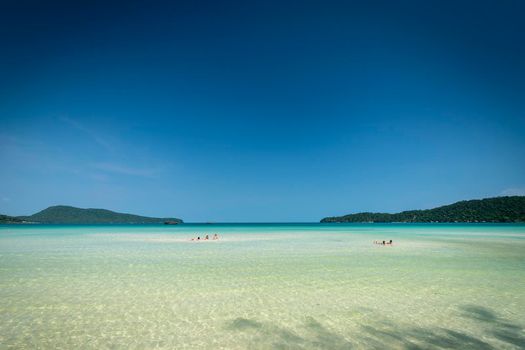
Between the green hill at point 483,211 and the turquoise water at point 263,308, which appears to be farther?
the green hill at point 483,211

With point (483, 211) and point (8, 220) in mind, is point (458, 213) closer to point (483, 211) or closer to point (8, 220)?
point (483, 211)

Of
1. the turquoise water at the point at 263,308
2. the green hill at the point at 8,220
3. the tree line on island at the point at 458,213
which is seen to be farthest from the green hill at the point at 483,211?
the green hill at the point at 8,220

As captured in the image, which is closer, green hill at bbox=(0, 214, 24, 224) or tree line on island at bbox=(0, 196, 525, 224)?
tree line on island at bbox=(0, 196, 525, 224)

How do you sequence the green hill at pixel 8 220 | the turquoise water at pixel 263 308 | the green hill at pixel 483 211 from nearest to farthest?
the turquoise water at pixel 263 308
the green hill at pixel 483 211
the green hill at pixel 8 220

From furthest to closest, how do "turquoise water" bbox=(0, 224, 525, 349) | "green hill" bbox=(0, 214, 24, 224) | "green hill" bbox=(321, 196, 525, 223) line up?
1. "green hill" bbox=(0, 214, 24, 224)
2. "green hill" bbox=(321, 196, 525, 223)
3. "turquoise water" bbox=(0, 224, 525, 349)

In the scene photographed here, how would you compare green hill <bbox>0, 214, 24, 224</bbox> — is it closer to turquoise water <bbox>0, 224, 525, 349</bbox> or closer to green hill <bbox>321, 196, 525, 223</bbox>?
turquoise water <bbox>0, 224, 525, 349</bbox>

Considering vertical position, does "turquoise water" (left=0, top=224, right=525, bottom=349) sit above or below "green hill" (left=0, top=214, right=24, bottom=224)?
below

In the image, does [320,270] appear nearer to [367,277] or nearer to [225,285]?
[367,277]

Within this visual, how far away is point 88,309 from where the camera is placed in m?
8.54

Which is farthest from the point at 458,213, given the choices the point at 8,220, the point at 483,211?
the point at 8,220

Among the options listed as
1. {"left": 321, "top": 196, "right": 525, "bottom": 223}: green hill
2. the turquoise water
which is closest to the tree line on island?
{"left": 321, "top": 196, "right": 525, "bottom": 223}: green hill

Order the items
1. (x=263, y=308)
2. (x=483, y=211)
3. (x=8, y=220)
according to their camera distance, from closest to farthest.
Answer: (x=263, y=308), (x=483, y=211), (x=8, y=220)

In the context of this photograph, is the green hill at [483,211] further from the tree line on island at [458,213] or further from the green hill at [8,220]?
the green hill at [8,220]

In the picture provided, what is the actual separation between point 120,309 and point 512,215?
168m
